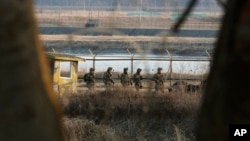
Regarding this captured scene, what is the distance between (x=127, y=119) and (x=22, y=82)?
7.15m

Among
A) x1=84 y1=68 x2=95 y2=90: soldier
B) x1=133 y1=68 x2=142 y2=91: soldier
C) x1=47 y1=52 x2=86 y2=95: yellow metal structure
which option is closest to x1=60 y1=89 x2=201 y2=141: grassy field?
x1=133 y1=68 x2=142 y2=91: soldier

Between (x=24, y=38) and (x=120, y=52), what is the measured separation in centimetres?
1457

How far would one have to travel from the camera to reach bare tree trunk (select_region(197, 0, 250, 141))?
549 mm

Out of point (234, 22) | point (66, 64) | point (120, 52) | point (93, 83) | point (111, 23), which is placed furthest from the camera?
point (120, 52)

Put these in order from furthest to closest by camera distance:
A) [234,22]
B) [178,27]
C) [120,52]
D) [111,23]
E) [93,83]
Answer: [120,52]
[93,83]
[111,23]
[178,27]
[234,22]

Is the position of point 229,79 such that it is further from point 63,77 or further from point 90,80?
point 90,80

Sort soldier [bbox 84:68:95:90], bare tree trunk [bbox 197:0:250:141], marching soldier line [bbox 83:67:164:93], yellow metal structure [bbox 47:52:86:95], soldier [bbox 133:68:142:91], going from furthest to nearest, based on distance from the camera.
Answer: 1. soldier [bbox 84:68:95:90]
2. yellow metal structure [bbox 47:52:86:95]
3. marching soldier line [bbox 83:67:164:93]
4. soldier [bbox 133:68:142:91]
5. bare tree trunk [bbox 197:0:250:141]

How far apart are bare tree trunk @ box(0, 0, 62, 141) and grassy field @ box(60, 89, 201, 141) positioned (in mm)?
5855

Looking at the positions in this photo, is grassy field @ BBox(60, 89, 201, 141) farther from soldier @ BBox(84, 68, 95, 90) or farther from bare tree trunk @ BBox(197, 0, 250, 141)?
bare tree trunk @ BBox(197, 0, 250, 141)

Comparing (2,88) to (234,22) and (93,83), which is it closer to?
(234,22)

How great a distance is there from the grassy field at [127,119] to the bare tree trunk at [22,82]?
5855 millimetres

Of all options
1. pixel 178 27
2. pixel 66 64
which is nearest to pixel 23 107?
pixel 178 27

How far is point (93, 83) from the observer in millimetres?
9852

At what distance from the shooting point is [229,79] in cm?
57
